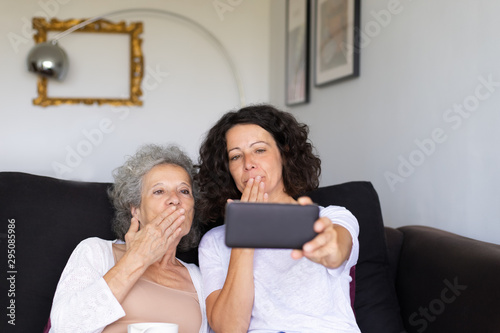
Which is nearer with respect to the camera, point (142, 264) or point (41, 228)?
point (142, 264)

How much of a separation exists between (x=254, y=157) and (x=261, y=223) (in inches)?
28.1

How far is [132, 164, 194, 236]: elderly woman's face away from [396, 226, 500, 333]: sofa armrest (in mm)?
737

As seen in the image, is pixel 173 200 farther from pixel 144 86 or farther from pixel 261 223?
pixel 144 86

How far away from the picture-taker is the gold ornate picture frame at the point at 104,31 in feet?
12.4

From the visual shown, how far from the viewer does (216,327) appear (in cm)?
147

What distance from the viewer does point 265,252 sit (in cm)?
155

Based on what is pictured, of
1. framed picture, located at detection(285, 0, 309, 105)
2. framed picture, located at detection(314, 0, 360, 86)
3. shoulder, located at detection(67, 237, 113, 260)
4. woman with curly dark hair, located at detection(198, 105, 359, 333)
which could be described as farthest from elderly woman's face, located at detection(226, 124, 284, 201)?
framed picture, located at detection(285, 0, 309, 105)

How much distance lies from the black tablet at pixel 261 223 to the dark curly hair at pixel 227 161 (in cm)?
77

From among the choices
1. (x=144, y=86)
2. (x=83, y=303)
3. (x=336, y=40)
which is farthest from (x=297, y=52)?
(x=83, y=303)

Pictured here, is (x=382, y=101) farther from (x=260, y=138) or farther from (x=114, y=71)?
(x=114, y=71)

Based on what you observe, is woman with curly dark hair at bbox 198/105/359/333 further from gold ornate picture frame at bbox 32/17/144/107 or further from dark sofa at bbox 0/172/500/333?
gold ornate picture frame at bbox 32/17/144/107

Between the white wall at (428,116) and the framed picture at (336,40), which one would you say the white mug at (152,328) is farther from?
the framed picture at (336,40)

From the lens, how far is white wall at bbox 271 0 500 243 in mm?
1780

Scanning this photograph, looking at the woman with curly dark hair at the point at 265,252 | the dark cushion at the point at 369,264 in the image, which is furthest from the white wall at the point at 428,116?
the woman with curly dark hair at the point at 265,252
